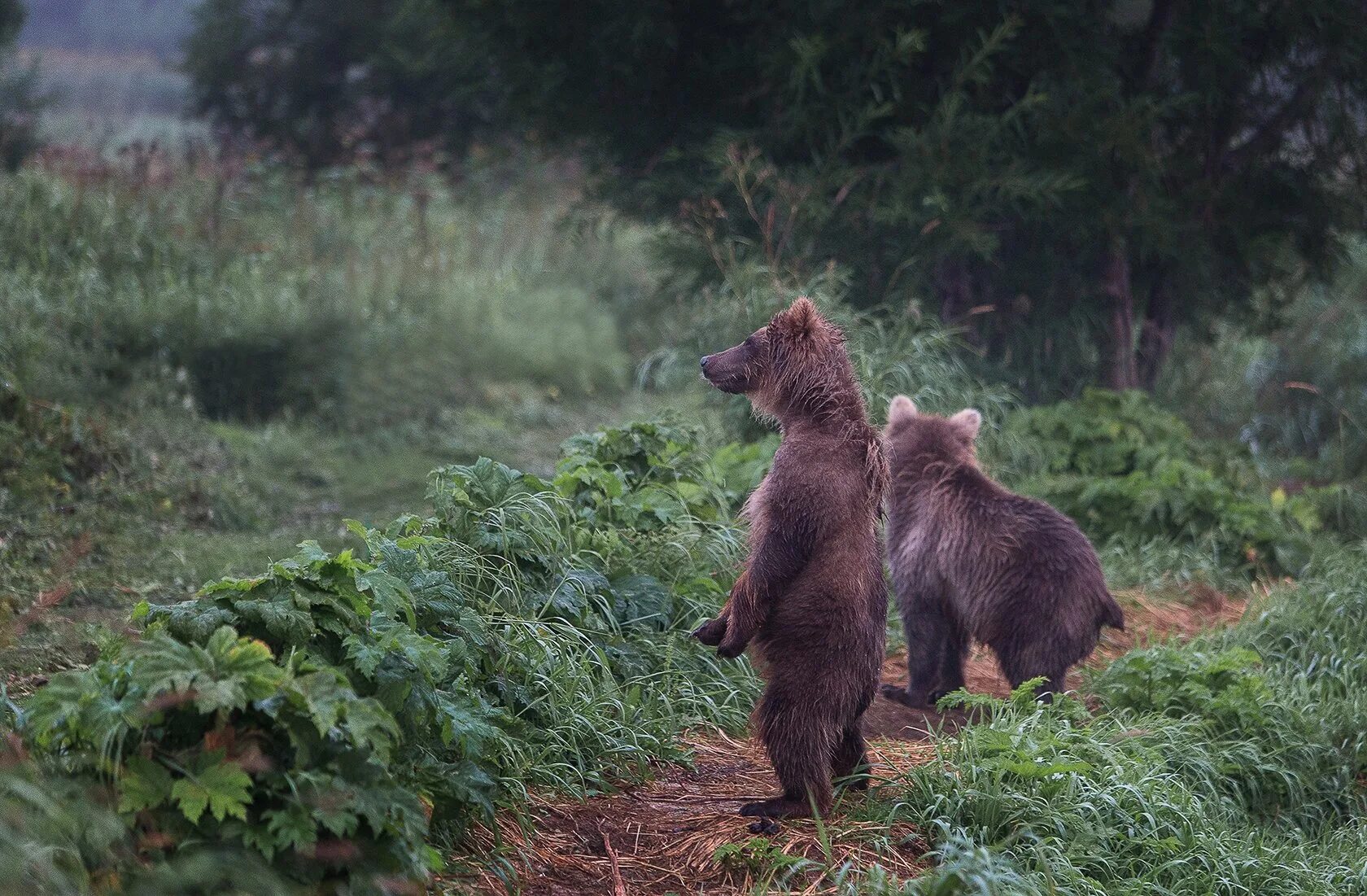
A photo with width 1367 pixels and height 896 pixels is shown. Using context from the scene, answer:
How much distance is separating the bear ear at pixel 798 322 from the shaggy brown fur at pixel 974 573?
1.23 m

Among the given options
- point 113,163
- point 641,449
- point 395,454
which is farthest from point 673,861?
point 113,163

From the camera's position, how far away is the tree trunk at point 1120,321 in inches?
386

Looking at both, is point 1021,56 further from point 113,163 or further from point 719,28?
point 113,163

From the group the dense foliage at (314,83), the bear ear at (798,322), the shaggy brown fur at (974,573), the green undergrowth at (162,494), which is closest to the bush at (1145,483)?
the shaggy brown fur at (974,573)

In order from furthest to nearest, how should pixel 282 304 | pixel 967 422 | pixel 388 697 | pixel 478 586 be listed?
pixel 282 304 < pixel 967 422 < pixel 478 586 < pixel 388 697

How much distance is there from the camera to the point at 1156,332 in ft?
33.8

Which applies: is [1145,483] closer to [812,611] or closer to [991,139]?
[991,139]

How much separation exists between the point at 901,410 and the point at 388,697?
3.35 meters

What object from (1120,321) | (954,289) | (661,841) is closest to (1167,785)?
(661,841)

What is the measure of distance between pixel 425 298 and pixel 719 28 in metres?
3.68

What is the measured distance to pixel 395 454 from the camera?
9281 millimetres

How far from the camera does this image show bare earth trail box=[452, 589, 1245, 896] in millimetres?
3646

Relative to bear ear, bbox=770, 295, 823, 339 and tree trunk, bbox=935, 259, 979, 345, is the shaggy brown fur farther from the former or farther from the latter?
tree trunk, bbox=935, 259, 979, 345

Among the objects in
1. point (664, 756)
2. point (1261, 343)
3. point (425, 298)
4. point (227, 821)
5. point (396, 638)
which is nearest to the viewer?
point (227, 821)
